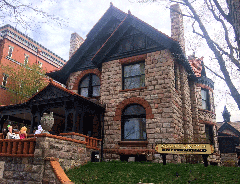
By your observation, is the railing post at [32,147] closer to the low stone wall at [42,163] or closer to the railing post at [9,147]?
the low stone wall at [42,163]

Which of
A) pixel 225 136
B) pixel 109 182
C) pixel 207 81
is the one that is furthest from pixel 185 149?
pixel 225 136

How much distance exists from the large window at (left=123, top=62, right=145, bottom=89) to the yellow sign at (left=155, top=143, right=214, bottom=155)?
5.14 metres

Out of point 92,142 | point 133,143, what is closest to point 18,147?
point 92,142

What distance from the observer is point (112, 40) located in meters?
14.8

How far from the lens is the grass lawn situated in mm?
7121

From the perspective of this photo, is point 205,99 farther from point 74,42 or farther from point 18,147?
point 18,147

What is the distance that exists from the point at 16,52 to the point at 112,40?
16.3 m

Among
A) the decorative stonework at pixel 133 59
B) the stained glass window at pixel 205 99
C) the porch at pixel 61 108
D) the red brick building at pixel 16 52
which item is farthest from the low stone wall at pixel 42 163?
the red brick building at pixel 16 52

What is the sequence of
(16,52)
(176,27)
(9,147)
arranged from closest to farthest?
(9,147) → (176,27) → (16,52)

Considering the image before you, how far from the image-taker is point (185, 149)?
343 inches

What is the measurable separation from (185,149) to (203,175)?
141 centimetres

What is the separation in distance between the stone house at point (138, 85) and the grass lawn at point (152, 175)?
319 centimetres

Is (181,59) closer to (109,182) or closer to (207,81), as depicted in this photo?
(207,81)

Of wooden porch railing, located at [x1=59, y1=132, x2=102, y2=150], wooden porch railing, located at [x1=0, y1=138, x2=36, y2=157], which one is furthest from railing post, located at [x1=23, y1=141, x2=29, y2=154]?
wooden porch railing, located at [x1=59, y1=132, x2=102, y2=150]
